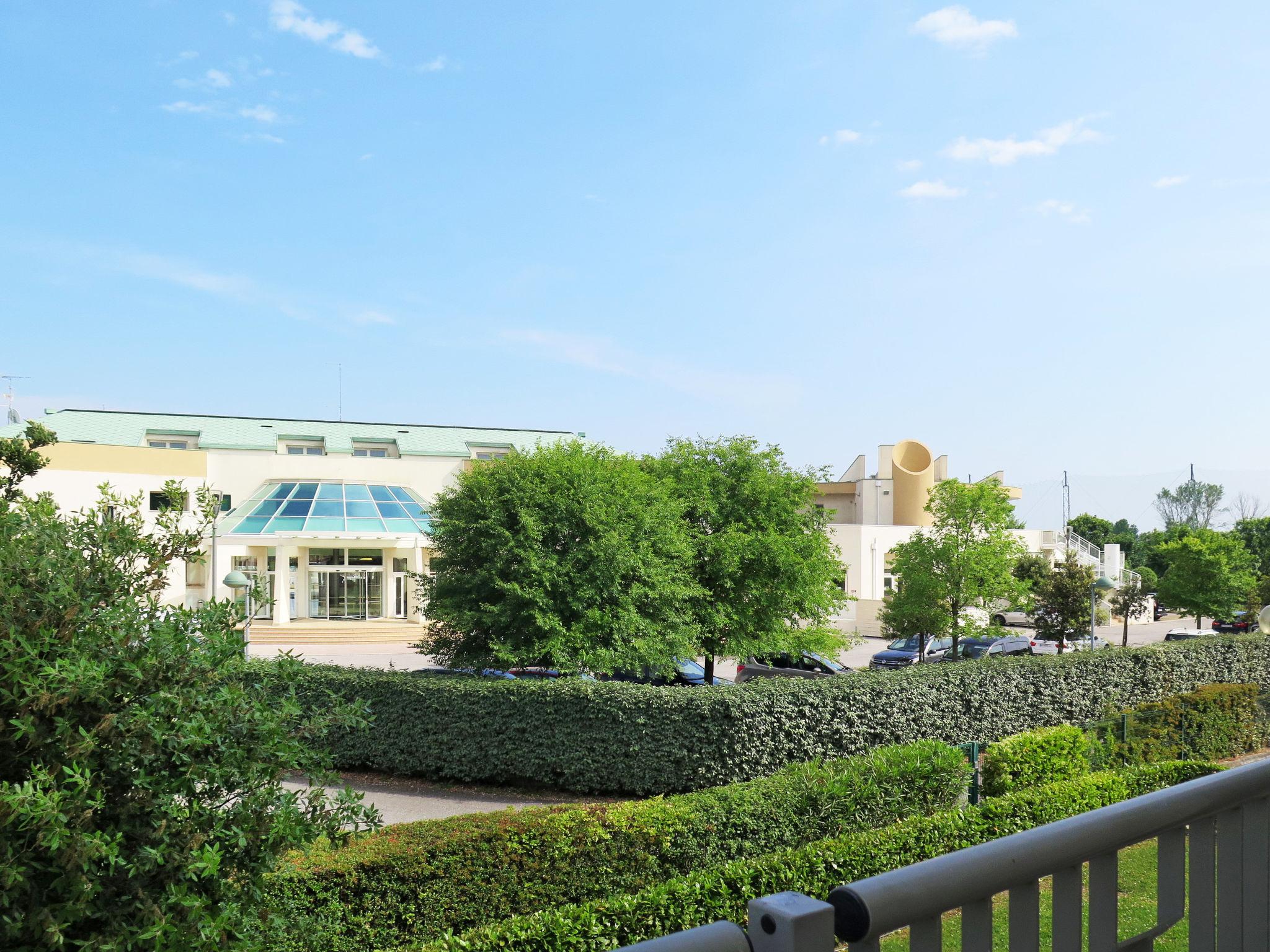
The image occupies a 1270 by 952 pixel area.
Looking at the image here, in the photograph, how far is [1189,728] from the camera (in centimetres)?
1858

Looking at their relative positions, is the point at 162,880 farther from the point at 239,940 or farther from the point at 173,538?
the point at 173,538

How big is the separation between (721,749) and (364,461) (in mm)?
35262

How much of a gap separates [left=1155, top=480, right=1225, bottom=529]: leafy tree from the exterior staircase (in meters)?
100

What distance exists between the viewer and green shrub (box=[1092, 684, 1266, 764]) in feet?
54.2

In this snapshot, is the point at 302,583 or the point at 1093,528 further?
the point at 1093,528

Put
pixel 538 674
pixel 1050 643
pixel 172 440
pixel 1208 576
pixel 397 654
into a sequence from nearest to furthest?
1. pixel 538 674
2. pixel 397 654
3. pixel 1050 643
4. pixel 1208 576
5. pixel 172 440

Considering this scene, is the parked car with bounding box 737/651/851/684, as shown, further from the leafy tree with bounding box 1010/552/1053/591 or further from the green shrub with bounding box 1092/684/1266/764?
the leafy tree with bounding box 1010/552/1053/591

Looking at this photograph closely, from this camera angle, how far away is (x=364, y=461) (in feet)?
155

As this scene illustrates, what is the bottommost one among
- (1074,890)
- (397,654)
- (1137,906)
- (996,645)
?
(397,654)

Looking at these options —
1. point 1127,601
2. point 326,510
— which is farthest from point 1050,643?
point 326,510

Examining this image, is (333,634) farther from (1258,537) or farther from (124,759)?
(1258,537)

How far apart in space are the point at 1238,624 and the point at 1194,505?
75.6 m

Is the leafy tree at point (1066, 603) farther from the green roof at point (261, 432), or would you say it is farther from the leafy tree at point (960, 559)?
the green roof at point (261, 432)

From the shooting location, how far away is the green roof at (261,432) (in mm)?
49219
